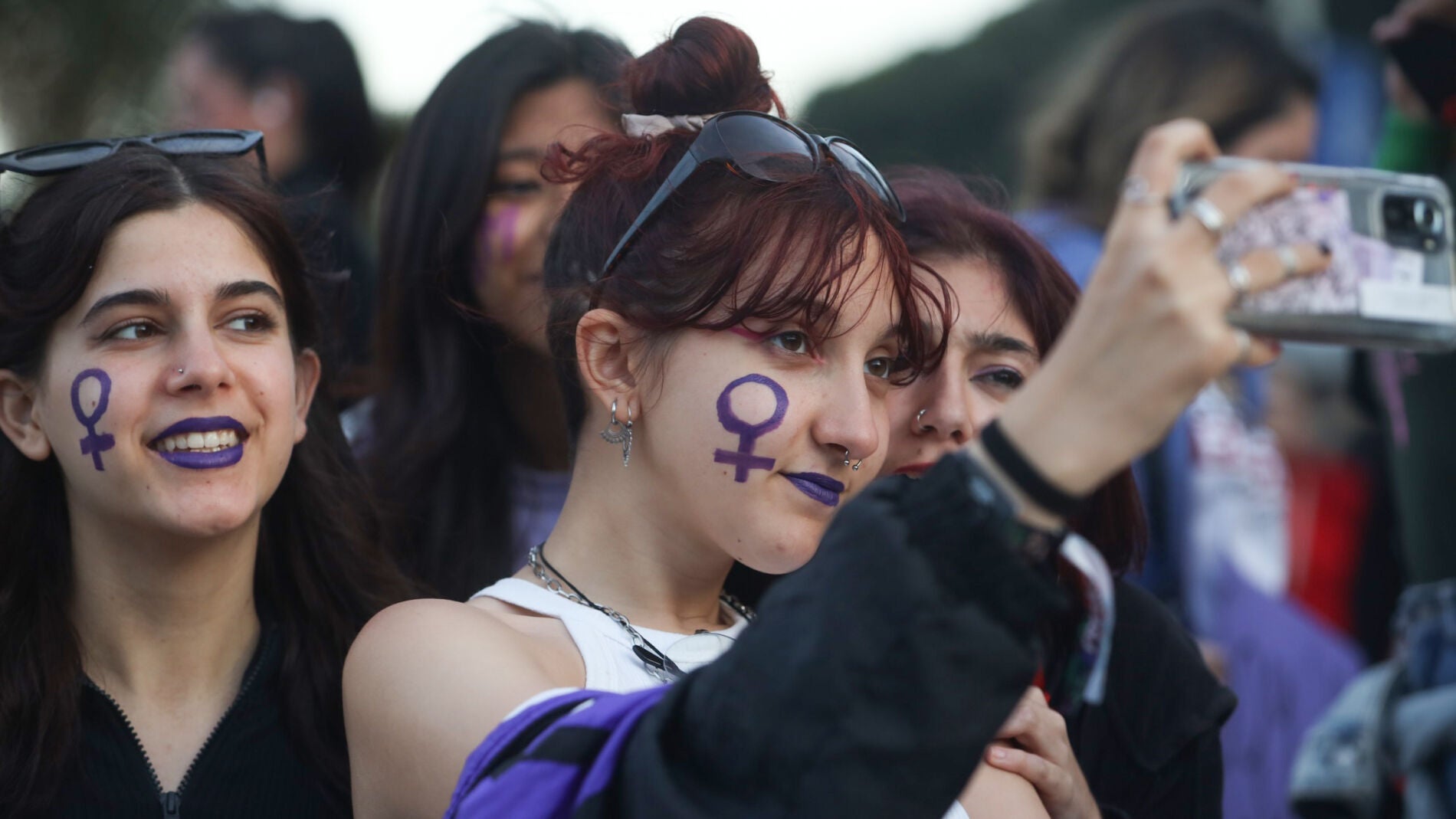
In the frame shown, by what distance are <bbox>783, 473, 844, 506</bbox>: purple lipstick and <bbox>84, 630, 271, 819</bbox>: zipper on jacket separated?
1094mm

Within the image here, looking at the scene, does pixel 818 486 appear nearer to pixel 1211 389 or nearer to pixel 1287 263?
pixel 1287 263

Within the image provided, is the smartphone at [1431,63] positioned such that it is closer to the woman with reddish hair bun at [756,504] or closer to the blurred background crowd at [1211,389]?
the blurred background crowd at [1211,389]

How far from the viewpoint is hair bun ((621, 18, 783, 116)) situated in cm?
235

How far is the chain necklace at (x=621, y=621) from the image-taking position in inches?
82.0

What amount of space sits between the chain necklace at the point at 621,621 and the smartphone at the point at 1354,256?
90cm

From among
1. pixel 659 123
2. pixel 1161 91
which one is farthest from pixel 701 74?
pixel 1161 91

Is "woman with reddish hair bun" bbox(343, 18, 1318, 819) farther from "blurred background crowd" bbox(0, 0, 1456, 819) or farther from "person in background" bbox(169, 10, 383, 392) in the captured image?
"person in background" bbox(169, 10, 383, 392)

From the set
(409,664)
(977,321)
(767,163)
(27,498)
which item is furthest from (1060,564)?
(27,498)

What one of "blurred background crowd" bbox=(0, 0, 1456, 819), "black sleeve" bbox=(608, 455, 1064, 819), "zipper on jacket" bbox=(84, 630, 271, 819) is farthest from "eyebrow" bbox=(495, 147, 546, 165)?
"black sleeve" bbox=(608, 455, 1064, 819)

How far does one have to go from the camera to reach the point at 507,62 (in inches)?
139

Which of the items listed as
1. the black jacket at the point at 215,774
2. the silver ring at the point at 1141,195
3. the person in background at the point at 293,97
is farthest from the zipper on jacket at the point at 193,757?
the person in background at the point at 293,97

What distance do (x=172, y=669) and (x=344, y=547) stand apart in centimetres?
38

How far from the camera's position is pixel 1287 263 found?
4.47 feet

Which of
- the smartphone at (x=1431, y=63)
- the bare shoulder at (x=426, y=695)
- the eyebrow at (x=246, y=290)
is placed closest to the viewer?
the bare shoulder at (x=426, y=695)
